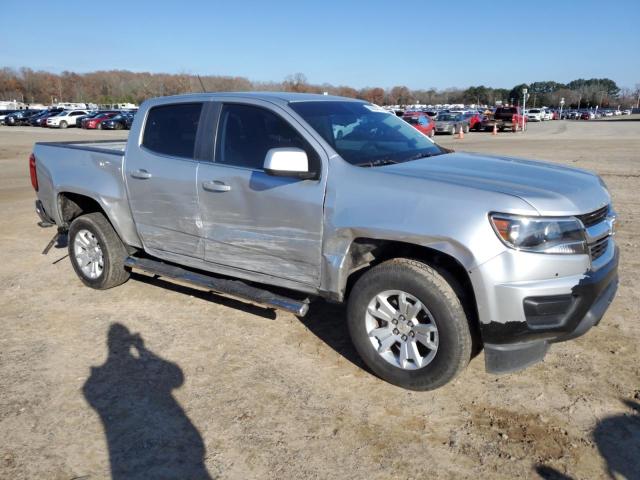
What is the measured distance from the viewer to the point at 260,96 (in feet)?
14.4

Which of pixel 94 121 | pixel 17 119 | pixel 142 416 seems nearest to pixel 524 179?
pixel 142 416

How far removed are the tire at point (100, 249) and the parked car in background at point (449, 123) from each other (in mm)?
31567

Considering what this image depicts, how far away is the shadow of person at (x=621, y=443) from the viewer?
9.29 feet

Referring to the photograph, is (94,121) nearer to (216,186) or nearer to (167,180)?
(167,180)

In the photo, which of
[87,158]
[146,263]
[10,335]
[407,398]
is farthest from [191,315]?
[407,398]

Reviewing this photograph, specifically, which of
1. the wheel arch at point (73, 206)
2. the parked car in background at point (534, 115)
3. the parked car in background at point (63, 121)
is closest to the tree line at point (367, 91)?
the parked car in background at point (534, 115)

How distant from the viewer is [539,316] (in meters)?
3.17

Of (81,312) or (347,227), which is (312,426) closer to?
(347,227)

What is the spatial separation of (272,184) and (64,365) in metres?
2.08

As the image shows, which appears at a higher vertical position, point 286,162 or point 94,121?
point 286,162

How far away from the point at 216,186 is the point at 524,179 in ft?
7.51

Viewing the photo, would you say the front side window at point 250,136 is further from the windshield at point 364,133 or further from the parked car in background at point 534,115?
the parked car in background at point 534,115

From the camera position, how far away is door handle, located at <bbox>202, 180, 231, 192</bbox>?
426 cm

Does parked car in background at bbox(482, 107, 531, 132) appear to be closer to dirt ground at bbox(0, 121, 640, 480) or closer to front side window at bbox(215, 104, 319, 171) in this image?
dirt ground at bbox(0, 121, 640, 480)
